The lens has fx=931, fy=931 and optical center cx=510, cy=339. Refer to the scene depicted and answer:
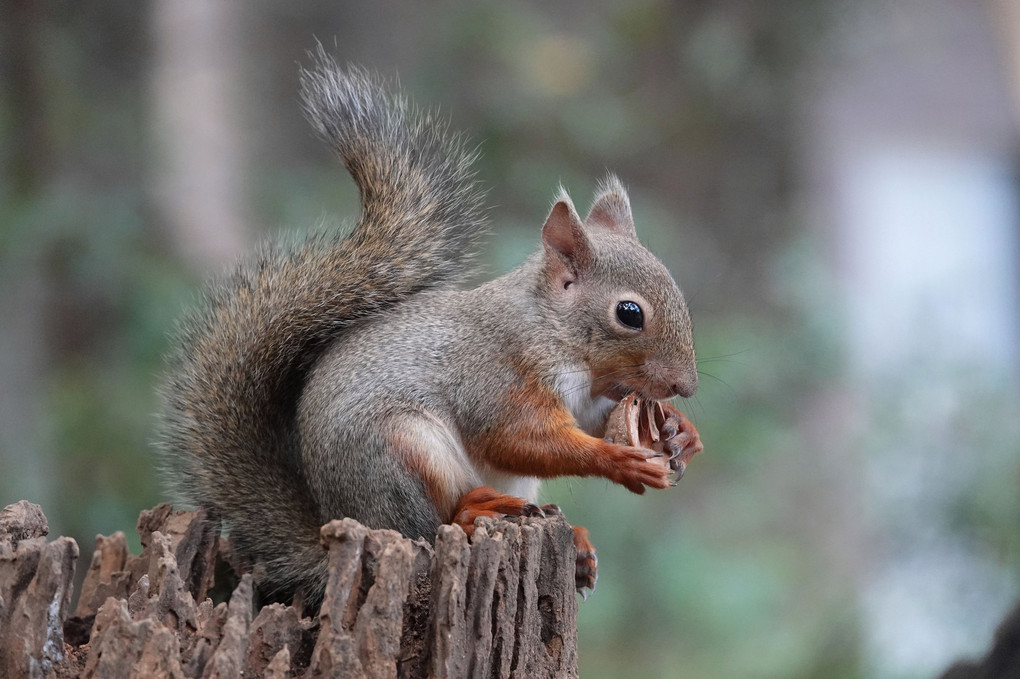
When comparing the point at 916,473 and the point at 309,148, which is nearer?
the point at 916,473

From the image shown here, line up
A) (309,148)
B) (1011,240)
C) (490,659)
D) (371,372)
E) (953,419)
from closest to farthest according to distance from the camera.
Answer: (490,659), (371,372), (953,419), (1011,240), (309,148)

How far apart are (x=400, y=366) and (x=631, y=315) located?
0.34 metres

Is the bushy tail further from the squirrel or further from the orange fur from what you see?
the orange fur

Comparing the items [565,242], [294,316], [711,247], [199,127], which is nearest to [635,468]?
[565,242]

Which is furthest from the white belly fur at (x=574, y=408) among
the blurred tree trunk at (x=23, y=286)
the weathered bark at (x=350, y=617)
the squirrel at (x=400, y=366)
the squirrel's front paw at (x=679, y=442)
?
the blurred tree trunk at (x=23, y=286)

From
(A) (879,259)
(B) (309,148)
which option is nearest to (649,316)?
(A) (879,259)

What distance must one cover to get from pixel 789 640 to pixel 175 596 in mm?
2200

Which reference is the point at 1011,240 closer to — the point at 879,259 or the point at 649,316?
the point at 879,259

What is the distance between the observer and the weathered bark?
3.06 feet

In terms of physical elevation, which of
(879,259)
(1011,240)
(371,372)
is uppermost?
(879,259)

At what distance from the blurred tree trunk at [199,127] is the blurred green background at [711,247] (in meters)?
0.01

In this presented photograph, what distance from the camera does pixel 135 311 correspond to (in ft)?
7.82

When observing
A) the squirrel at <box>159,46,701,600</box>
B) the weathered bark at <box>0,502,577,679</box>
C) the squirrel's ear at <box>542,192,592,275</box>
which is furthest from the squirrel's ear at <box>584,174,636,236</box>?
the weathered bark at <box>0,502,577,679</box>

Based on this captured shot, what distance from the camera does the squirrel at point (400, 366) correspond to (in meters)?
1.21
